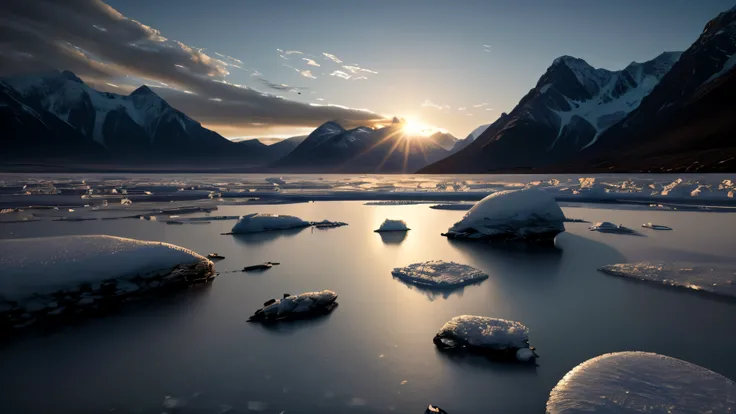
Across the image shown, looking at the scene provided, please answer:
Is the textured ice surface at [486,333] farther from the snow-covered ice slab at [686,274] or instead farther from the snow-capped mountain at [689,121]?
the snow-capped mountain at [689,121]

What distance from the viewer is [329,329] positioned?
6.27 meters

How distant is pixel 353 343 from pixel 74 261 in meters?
5.50

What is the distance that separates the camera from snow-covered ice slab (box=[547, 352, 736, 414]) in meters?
3.65

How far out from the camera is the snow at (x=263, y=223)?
1584cm

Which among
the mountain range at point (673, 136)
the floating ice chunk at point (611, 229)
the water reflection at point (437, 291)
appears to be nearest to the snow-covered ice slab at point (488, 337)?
the water reflection at point (437, 291)

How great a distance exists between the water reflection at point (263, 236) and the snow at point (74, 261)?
5.26 meters

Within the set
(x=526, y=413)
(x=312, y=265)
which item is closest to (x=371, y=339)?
(x=526, y=413)

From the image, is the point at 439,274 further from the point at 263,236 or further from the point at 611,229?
the point at 611,229

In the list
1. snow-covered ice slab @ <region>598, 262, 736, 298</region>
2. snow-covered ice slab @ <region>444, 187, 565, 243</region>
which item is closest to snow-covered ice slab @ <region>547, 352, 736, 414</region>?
snow-covered ice slab @ <region>598, 262, 736, 298</region>

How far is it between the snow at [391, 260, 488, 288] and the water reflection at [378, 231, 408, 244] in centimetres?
450

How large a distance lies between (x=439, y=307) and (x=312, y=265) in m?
4.18

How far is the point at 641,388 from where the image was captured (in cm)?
391

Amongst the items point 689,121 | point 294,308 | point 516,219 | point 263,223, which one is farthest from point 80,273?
point 689,121

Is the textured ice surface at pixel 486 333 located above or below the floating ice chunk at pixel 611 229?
below
